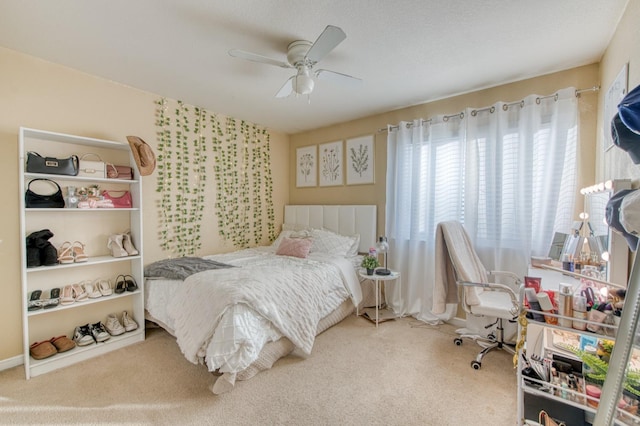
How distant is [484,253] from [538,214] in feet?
1.90

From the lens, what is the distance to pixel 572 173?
2338 mm

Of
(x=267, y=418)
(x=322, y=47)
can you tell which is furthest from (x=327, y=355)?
(x=322, y=47)

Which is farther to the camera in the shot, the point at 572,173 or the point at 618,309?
the point at 572,173

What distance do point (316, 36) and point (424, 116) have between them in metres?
1.78

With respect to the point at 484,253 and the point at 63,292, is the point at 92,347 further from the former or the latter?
Answer: the point at 484,253

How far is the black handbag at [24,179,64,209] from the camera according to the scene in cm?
219

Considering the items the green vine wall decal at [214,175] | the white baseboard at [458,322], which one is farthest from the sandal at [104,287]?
the white baseboard at [458,322]

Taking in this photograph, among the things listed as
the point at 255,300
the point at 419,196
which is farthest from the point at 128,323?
the point at 419,196

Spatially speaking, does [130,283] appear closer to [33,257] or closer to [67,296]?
[67,296]

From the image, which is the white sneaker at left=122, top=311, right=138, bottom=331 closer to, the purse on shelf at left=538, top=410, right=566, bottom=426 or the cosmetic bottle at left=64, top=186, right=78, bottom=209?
the cosmetic bottle at left=64, top=186, right=78, bottom=209

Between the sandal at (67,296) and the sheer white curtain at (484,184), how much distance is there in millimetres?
3153

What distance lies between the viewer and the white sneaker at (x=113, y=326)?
8.43ft

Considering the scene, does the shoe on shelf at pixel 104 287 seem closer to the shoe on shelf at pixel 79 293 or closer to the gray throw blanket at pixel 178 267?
the shoe on shelf at pixel 79 293

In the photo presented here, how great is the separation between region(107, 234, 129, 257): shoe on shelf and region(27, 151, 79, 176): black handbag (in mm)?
637
